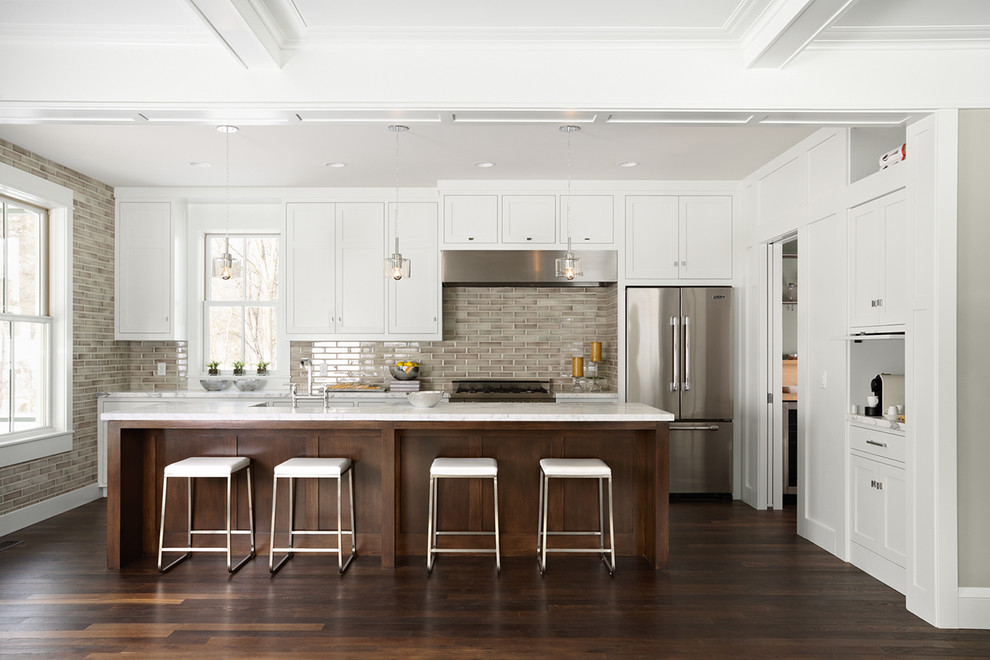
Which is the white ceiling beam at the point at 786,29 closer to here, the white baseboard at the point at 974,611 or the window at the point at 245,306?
the white baseboard at the point at 974,611

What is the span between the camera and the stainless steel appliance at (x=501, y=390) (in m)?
6.14

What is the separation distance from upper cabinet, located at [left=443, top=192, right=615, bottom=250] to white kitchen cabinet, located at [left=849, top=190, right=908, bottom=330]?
2.31 meters

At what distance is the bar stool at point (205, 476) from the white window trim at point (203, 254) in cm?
242

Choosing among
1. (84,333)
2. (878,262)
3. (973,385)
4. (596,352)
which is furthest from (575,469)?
(84,333)

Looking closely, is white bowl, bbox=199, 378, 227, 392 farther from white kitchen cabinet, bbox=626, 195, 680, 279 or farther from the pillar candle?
white kitchen cabinet, bbox=626, 195, 680, 279

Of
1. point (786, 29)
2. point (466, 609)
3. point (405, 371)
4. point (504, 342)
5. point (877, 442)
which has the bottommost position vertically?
point (466, 609)

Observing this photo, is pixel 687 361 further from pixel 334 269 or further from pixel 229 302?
pixel 229 302

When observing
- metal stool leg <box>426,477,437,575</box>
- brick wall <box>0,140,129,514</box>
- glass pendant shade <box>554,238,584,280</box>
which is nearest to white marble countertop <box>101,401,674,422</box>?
metal stool leg <box>426,477,437,575</box>

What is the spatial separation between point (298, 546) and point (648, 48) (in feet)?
11.5

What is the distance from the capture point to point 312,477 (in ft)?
13.5

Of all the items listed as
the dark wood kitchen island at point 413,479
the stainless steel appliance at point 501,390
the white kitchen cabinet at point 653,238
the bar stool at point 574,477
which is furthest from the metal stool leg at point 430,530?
the white kitchen cabinet at point 653,238

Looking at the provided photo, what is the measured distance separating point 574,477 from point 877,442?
1721 mm

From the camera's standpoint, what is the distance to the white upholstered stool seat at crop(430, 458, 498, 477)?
3822 millimetres

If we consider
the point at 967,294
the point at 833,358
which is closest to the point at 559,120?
the point at 967,294
